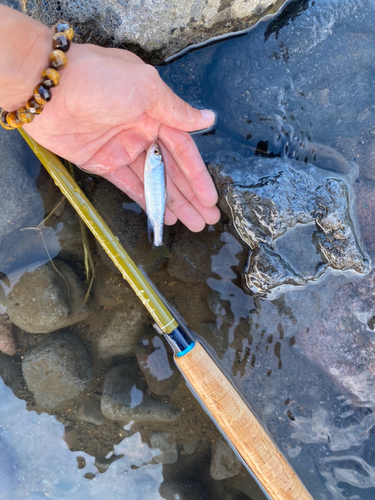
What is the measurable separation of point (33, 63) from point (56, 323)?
7.90ft

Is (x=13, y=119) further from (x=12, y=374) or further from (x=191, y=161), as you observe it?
(x=12, y=374)

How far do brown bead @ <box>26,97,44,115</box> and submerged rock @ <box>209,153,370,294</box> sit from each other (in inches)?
62.4

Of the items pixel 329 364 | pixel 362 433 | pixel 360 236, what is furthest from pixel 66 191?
pixel 362 433

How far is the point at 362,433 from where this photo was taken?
343cm

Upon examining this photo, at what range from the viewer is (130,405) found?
3676 mm

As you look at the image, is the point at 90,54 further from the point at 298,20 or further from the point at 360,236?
the point at 360,236

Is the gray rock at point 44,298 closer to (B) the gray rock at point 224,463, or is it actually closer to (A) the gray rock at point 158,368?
(A) the gray rock at point 158,368

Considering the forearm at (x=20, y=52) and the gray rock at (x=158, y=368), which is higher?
the forearm at (x=20, y=52)

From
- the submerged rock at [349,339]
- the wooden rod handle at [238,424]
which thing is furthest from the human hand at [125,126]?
the submerged rock at [349,339]

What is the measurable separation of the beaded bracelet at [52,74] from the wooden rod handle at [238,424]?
2.25 meters

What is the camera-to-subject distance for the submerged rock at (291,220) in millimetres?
3150

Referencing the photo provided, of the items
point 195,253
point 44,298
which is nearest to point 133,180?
point 195,253

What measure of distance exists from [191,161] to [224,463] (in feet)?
10.1

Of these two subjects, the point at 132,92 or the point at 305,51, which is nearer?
the point at 132,92
